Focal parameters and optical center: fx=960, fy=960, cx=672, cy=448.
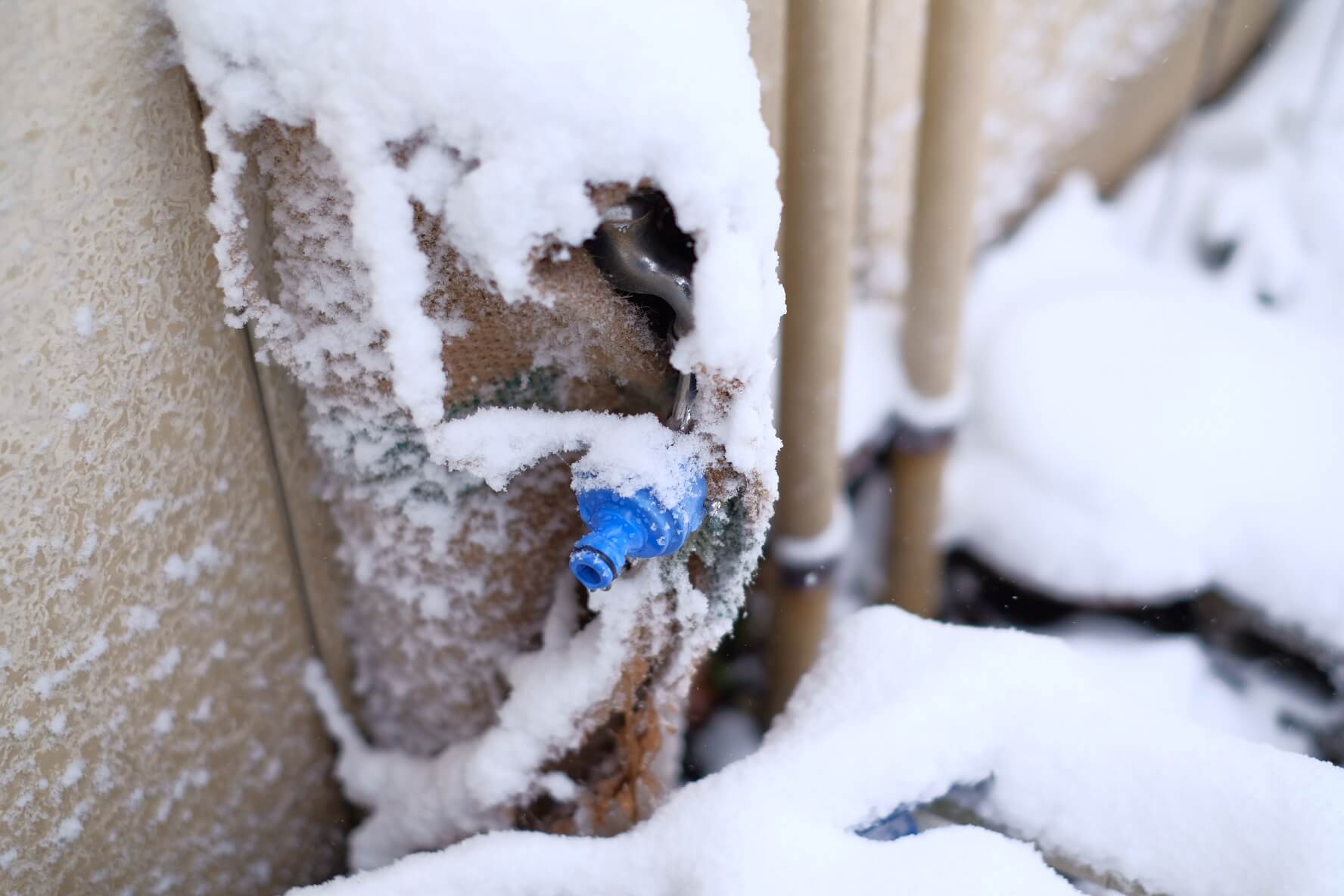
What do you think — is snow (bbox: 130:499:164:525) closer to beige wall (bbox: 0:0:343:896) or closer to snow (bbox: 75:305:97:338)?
beige wall (bbox: 0:0:343:896)

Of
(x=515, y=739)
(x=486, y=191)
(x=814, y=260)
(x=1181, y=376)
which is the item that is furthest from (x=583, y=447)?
(x=1181, y=376)

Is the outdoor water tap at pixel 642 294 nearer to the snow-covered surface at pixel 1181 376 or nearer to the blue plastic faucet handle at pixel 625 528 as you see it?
the blue plastic faucet handle at pixel 625 528

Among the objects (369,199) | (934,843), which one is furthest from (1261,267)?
(369,199)

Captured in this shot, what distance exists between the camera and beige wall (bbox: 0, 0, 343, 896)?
0.77 m

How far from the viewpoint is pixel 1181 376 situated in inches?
81.3

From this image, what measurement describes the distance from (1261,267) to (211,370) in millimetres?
2406

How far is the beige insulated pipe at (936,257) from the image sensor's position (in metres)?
1.55

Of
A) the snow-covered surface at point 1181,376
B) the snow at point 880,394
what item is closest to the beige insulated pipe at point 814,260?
the snow at point 880,394

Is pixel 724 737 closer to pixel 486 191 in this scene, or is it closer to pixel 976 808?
pixel 976 808

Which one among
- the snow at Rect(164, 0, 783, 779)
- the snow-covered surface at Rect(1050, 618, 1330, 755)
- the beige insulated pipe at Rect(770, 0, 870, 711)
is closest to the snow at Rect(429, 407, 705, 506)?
the snow at Rect(164, 0, 783, 779)

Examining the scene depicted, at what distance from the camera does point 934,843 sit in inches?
33.7

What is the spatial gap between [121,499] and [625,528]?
49cm

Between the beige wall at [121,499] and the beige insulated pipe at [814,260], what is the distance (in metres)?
0.82

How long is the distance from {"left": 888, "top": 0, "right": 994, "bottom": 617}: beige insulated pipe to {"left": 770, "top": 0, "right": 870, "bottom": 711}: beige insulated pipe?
181 mm
